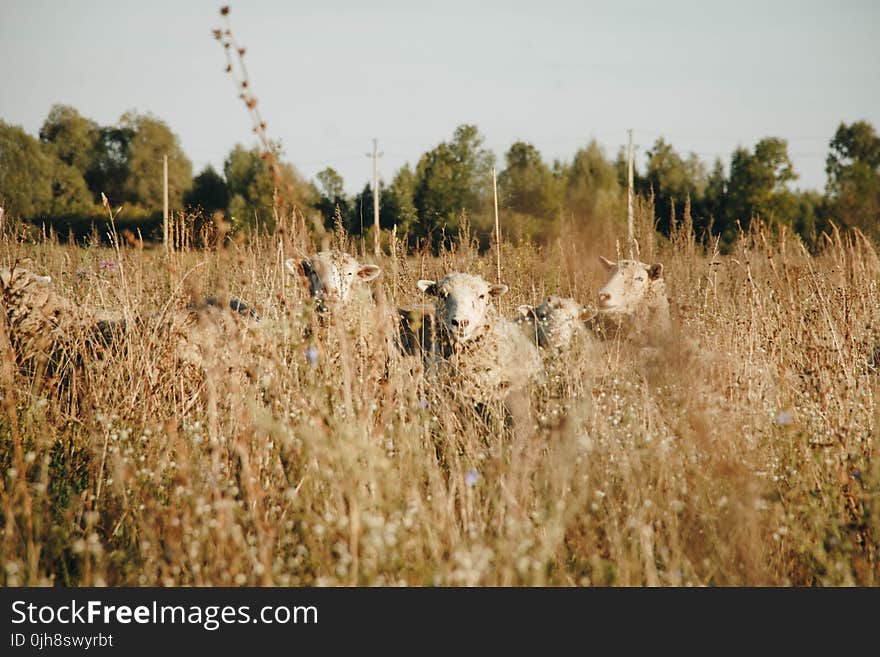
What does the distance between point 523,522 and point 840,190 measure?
30450 millimetres

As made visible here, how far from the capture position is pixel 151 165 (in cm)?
4134

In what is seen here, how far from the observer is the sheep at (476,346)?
5555mm

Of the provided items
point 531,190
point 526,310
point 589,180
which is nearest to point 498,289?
point 526,310

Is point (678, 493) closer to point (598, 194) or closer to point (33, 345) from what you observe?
point (33, 345)

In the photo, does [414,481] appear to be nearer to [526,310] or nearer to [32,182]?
[526,310]


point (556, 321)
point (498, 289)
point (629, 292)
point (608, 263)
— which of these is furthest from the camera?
point (608, 263)

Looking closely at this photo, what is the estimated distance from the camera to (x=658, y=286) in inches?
333

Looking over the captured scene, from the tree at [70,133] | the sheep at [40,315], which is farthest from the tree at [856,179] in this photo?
the tree at [70,133]

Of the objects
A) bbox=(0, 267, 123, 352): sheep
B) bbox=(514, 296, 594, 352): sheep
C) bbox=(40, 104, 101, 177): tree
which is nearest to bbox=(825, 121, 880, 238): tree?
bbox=(514, 296, 594, 352): sheep

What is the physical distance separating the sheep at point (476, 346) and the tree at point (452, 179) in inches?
401

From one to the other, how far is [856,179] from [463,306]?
91.1ft

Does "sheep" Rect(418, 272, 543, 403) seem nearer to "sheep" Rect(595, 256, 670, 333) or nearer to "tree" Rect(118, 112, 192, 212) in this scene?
"sheep" Rect(595, 256, 670, 333)

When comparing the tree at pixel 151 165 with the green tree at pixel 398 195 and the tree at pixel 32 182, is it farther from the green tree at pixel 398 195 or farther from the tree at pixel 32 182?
the green tree at pixel 398 195
